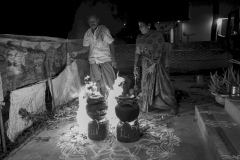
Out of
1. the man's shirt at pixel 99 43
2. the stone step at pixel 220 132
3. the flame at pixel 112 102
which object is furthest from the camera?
the man's shirt at pixel 99 43

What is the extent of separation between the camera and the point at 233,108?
4844mm

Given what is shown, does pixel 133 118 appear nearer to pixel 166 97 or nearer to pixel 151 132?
pixel 151 132

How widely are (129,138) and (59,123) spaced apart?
221 centimetres

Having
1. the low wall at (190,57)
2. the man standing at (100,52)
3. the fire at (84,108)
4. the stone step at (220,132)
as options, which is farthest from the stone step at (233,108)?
the low wall at (190,57)

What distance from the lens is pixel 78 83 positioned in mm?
8422

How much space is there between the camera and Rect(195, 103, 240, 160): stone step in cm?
342

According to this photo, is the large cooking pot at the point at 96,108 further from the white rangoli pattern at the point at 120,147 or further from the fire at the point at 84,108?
the fire at the point at 84,108

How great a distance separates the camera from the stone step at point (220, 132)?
11.2 feet

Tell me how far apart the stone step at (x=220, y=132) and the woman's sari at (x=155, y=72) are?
1011 millimetres

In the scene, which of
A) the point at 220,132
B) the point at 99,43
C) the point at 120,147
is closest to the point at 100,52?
the point at 99,43

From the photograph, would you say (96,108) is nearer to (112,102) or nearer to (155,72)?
(112,102)

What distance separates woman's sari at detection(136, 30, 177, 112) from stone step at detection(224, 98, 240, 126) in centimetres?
145

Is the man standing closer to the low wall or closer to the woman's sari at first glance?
the woman's sari

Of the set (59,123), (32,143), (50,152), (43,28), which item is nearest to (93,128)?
(50,152)
